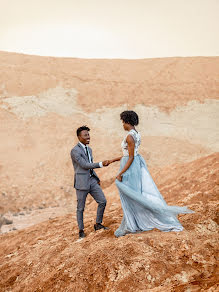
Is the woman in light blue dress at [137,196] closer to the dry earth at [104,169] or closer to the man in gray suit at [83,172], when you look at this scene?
the dry earth at [104,169]

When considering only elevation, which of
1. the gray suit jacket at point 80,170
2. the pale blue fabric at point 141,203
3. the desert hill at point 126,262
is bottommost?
the desert hill at point 126,262

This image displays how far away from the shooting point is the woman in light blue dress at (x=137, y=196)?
10.7 feet

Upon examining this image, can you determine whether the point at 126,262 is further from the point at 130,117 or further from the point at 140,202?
the point at 130,117

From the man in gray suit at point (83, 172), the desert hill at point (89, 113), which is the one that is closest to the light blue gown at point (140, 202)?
the man in gray suit at point (83, 172)

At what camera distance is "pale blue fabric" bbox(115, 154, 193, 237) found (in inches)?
129

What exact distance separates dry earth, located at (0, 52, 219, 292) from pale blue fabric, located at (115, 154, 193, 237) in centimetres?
15

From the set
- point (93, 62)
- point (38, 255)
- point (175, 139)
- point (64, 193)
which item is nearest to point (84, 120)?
point (175, 139)

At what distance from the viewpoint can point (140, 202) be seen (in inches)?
128

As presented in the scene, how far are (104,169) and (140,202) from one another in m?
9.75

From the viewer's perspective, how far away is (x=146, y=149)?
15.9 meters

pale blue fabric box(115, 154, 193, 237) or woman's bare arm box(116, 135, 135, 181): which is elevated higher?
woman's bare arm box(116, 135, 135, 181)

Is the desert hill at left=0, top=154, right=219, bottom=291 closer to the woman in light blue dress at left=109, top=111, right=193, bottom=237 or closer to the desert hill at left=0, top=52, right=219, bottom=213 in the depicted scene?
the woman in light blue dress at left=109, top=111, right=193, bottom=237

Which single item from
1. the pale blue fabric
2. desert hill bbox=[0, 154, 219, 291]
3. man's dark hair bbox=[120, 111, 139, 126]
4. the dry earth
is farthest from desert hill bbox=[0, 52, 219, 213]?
man's dark hair bbox=[120, 111, 139, 126]

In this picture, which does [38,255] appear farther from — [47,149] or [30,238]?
[47,149]
